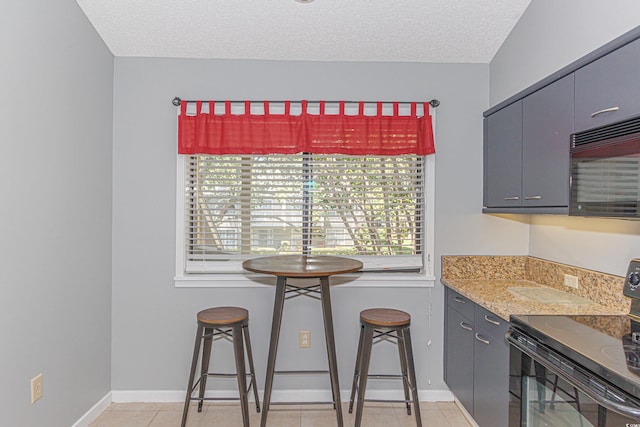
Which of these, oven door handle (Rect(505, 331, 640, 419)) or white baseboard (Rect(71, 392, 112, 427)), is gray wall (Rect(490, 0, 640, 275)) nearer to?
oven door handle (Rect(505, 331, 640, 419))

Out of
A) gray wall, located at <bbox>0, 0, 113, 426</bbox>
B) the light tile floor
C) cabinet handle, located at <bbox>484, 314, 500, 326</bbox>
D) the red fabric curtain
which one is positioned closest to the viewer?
gray wall, located at <bbox>0, 0, 113, 426</bbox>

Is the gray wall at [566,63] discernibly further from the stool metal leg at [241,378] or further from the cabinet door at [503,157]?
the stool metal leg at [241,378]

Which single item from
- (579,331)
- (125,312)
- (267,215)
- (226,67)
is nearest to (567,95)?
(579,331)

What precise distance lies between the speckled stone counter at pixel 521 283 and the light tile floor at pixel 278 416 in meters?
0.86

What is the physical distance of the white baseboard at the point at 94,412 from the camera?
2549 mm

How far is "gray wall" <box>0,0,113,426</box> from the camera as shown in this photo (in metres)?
1.91

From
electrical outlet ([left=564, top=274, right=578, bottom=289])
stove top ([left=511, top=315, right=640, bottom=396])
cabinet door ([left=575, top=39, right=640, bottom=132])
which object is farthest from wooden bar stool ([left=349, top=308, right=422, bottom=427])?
cabinet door ([left=575, top=39, right=640, bottom=132])

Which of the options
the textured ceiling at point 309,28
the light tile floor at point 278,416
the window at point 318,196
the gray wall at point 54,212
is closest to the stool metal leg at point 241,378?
the light tile floor at point 278,416

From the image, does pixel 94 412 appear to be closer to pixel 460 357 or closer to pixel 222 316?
pixel 222 316

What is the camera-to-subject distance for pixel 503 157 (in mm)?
2609

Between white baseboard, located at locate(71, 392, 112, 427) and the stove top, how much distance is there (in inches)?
99.6

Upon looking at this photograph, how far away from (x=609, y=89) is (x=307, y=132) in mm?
1753

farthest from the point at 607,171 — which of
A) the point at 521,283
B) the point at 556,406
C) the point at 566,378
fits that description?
the point at 521,283

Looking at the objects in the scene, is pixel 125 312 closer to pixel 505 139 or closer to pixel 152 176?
pixel 152 176
